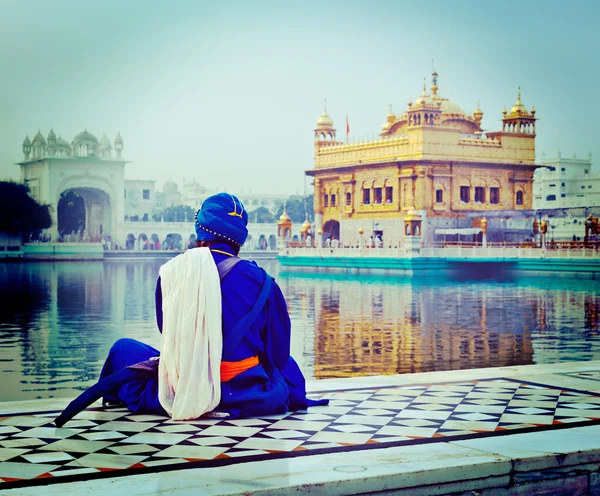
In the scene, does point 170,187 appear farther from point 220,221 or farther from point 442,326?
point 220,221

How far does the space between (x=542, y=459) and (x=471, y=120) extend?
37.8 meters

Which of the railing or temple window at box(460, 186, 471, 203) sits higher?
temple window at box(460, 186, 471, 203)

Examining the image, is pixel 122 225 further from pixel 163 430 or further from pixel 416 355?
pixel 163 430

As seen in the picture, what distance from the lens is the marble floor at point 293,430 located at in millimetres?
3143

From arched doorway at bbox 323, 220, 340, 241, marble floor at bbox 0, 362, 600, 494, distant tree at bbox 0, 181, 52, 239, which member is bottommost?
marble floor at bbox 0, 362, 600, 494

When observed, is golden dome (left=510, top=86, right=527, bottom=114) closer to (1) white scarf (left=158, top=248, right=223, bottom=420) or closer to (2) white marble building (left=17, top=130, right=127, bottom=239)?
(2) white marble building (left=17, top=130, right=127, bottom=239)

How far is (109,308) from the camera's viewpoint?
1576 cm

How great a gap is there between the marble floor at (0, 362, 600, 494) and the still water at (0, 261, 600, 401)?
2723 mm

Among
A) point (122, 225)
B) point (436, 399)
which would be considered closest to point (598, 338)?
point (436, 399)

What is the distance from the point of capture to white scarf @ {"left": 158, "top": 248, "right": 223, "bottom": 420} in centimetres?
389

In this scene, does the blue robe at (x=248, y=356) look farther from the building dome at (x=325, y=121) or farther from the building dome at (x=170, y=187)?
the building dome at (x=170, y=187)

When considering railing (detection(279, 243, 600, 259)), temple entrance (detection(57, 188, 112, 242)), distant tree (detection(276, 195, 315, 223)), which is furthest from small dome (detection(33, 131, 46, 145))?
railing (detection(279, 243, 600, 259))

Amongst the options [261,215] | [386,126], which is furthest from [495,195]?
[261,215]

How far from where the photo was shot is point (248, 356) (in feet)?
13.2
